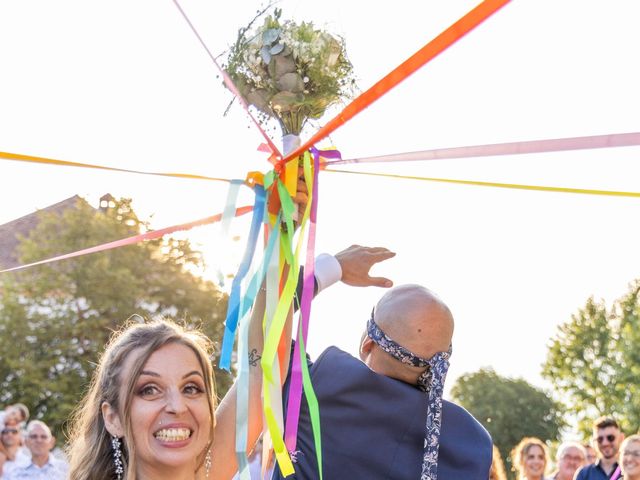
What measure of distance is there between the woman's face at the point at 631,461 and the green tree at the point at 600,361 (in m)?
23.4

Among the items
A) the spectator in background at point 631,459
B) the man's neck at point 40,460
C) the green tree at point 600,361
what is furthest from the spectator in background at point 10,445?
the green tree at point 600,361

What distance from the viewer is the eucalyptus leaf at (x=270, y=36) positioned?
3.73m

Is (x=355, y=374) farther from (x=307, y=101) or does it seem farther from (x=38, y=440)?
(x=38, y=440)

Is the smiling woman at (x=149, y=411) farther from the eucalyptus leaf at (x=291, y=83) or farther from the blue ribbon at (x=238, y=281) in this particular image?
the eucalyptus leaf at (x=291, y=83)

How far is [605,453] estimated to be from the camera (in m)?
8.48

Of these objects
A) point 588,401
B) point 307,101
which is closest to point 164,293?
point 588,401

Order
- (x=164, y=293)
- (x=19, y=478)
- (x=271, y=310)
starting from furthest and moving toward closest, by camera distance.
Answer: (x=164, y=293)
(x=19, y=478)
(x=271, y=310)

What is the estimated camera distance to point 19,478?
9305 mm

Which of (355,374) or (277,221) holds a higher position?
(277,221)

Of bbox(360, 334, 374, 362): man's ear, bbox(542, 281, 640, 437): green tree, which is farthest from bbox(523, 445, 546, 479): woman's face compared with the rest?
bbox(542, 281, 640, 437): green tree

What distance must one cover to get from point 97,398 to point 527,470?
6.71m

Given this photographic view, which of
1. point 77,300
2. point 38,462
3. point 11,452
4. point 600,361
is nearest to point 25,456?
point 11,452

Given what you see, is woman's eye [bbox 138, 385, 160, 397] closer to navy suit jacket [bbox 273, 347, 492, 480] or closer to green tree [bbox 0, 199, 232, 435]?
navy suit jacket [bbox 273, 347, 492, 480]

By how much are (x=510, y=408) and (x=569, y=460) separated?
31.2 m
